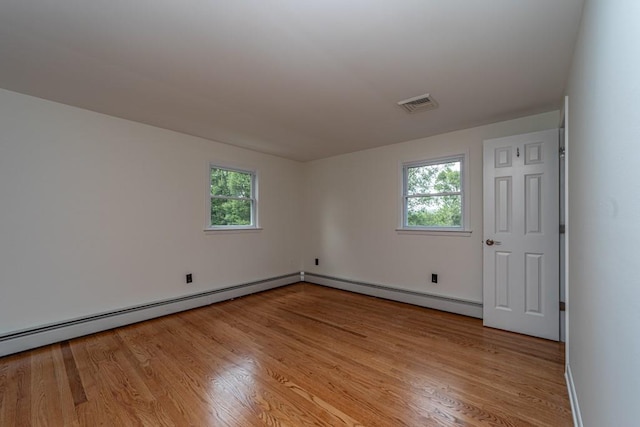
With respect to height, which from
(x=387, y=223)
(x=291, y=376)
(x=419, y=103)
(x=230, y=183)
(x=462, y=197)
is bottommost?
(x=291, y=376)

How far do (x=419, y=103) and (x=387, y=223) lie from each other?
6.42 feet

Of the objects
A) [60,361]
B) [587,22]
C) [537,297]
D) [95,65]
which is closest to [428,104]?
[587,22]

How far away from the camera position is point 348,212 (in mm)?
4754

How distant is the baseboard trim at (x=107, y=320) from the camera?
250 cm

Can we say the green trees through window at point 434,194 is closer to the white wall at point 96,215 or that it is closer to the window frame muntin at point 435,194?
the window frame muntin at point 435,194

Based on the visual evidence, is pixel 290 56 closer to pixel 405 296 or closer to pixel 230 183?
pixel 230 183

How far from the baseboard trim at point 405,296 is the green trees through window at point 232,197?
5.61ft

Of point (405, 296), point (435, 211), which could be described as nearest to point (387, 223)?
point (435, 211)

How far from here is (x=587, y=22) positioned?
4.70 feet

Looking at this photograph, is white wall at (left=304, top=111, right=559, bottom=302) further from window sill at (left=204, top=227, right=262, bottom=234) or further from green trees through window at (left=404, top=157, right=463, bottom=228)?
window sill at (left=204, top=227, right=262, bottom=234)

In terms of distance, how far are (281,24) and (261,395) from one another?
7.93 ft

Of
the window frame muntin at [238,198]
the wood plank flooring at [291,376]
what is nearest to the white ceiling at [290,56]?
the window frame muntin at [238,198]

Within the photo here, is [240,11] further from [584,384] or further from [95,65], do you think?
[584,384]

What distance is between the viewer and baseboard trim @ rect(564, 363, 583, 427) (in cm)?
155
